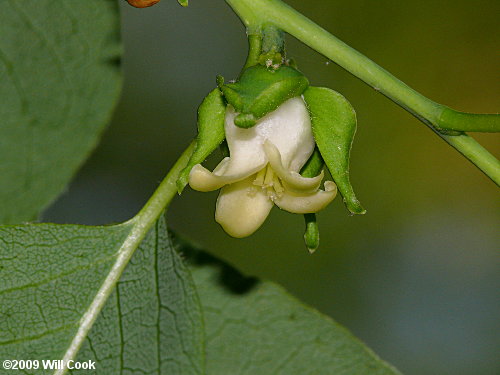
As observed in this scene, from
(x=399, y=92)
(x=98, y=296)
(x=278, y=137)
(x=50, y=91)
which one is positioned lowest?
(x=98, y=296)

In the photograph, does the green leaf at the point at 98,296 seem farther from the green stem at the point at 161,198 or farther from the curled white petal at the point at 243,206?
the curled white petal at the point at 243,206

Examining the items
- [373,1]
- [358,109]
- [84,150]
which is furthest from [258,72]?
[373,1]

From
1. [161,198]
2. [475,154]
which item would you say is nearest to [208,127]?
[161,198]

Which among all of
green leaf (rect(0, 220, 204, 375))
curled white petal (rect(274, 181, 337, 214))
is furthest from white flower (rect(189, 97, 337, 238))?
green leaf (rect(0, 220, 204, 375))

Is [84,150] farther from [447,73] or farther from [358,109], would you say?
[447,73]

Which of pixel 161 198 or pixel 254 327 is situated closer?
pixel 161 198

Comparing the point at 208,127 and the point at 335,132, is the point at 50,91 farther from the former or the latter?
the point at 335,132

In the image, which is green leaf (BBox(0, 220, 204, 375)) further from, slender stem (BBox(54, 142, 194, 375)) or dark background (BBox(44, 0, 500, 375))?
dark background (BBox(44, 0, 500, 375))
